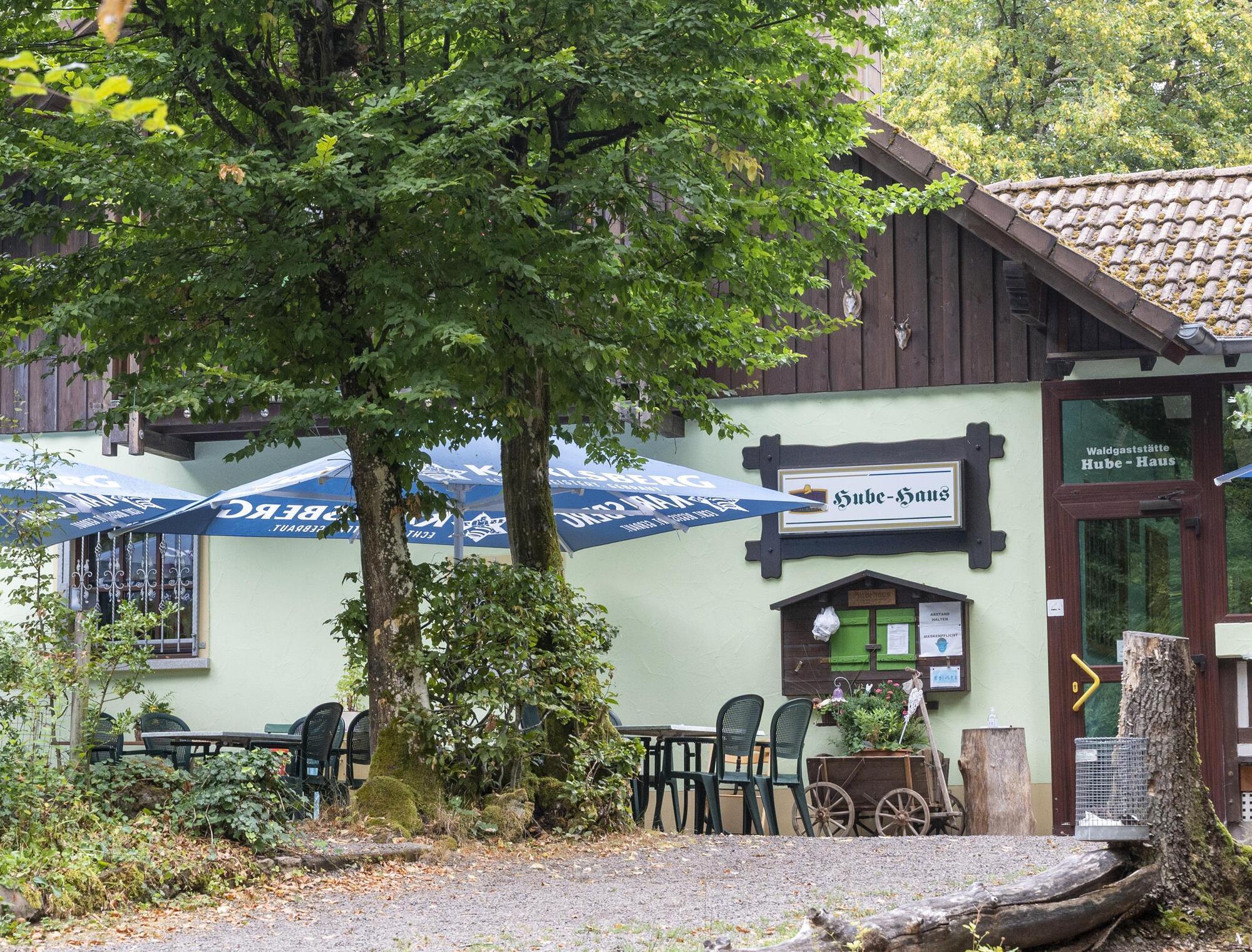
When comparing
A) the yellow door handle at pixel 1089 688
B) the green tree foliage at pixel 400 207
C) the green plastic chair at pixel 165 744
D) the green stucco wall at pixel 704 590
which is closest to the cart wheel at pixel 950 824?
the green stucco wall at pixel 704 590

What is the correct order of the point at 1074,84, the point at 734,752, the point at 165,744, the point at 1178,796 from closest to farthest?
the point at 1178,796 < the point at 734,752 < the point at 165,744 < the point at 1074,84

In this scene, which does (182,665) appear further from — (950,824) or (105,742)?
(950,824)

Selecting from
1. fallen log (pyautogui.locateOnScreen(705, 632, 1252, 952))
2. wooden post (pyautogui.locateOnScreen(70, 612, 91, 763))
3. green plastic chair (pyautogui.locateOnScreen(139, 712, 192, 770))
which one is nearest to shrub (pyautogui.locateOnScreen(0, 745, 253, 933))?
wooden post (pyautogui.locateOnScreen(70, 612, 91, 763))

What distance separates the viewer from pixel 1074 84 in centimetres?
2291

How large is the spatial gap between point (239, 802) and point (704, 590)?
6.38 meters

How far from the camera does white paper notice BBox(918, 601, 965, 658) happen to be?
12.8 metres

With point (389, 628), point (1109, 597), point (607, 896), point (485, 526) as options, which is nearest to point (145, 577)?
point (485, 526)

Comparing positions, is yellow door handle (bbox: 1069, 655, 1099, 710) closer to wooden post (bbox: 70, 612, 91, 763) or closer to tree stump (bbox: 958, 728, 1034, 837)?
tree stump (bbox: 958, 728, 1034, 837)

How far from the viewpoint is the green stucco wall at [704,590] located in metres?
12.7

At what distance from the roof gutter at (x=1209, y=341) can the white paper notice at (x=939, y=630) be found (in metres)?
2.84

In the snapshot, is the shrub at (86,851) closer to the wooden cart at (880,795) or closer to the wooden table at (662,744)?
the wooden table at (662,744)

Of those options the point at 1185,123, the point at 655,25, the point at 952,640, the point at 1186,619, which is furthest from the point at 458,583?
the point at 1185,123

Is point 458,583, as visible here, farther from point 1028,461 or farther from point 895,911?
point 1028,461

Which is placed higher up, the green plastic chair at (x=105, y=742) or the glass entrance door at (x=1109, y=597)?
the glass entrance door at (x=1109, y=597)
